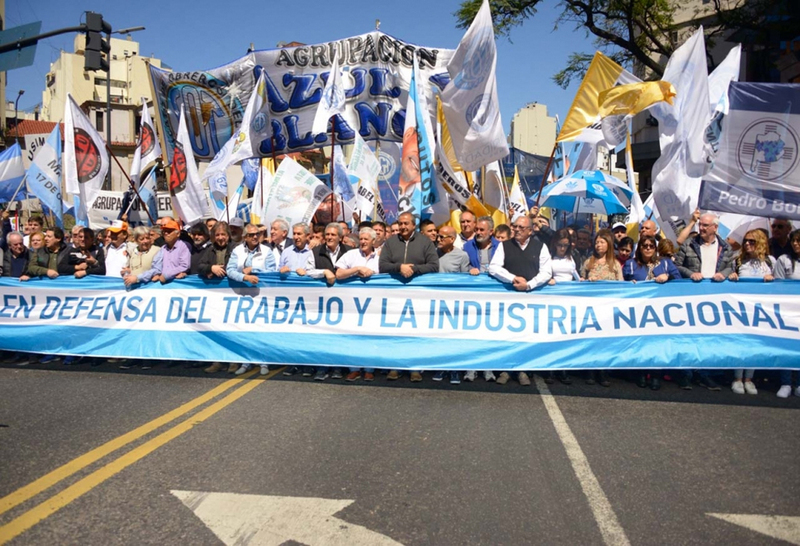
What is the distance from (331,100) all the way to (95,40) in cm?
785

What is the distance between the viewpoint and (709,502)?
3348 millimetres

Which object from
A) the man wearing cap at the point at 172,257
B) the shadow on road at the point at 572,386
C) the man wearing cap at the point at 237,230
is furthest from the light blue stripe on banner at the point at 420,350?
the man wearing cap at the point at 237,230

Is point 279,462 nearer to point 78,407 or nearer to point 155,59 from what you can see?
point 78,407

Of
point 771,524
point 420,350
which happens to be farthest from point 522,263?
point 771,524

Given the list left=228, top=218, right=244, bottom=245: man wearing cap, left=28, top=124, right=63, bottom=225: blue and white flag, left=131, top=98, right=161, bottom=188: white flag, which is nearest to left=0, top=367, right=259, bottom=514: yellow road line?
left=228, top=218, right=244, bottom=245: man wearing cap

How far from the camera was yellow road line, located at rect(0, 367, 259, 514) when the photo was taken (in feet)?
10.7

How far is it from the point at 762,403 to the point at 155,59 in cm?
7221

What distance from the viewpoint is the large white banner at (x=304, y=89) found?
930 centimetres

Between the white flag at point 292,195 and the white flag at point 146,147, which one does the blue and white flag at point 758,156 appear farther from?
the white flag at point 146,147

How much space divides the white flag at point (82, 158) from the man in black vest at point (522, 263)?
25.0 feet

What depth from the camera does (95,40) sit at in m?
13.3

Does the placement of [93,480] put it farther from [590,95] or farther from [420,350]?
[590,95]

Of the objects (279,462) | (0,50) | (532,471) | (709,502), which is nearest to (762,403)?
(709,502)

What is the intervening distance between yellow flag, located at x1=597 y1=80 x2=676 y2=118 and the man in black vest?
2391 millimetres
